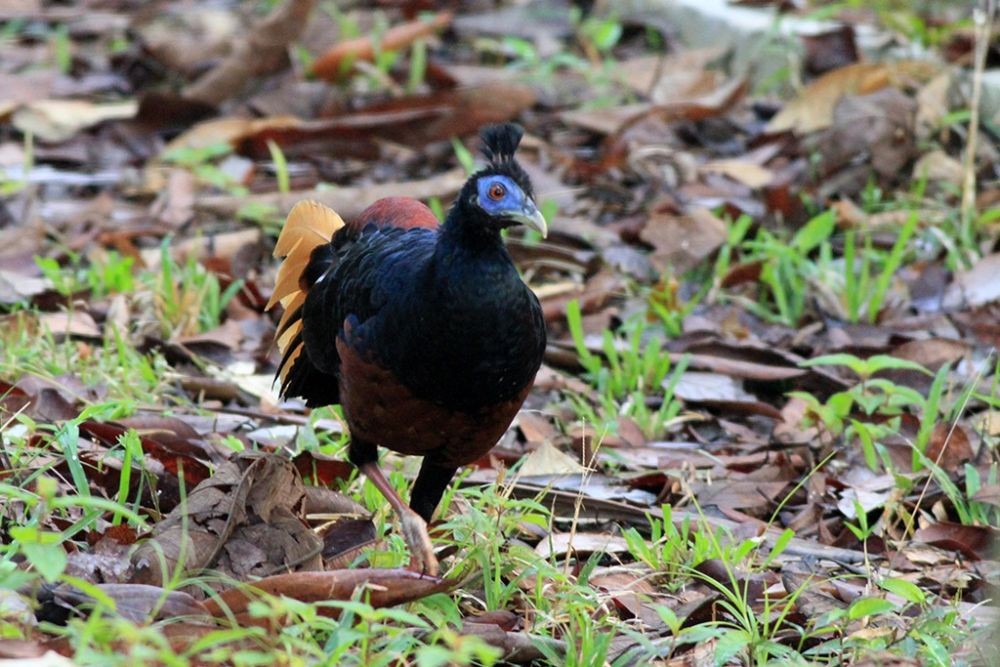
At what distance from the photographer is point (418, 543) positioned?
3457 mm

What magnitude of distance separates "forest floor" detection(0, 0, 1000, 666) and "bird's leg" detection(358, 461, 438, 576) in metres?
0.07

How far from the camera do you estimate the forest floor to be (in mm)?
3174

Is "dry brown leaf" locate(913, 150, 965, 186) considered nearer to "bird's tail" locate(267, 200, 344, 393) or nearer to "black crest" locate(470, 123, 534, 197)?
"bird's tail" locate(267, 200, 344, 393)

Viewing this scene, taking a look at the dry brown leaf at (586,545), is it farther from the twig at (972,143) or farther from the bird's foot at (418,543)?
the twig at (972,143)

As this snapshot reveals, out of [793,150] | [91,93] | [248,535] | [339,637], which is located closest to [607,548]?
[248,535]

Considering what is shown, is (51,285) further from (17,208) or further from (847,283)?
(847,283)

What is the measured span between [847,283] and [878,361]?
789 mm

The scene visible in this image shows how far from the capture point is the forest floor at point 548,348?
3.17 m

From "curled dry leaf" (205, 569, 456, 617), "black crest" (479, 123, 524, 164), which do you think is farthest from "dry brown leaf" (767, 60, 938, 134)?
"curled dry leaf" (205, 569, 456, 617)

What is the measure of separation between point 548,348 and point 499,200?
1.84 meters

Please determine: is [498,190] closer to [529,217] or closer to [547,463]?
[529,217]

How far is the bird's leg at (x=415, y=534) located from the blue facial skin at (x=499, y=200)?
755 mm

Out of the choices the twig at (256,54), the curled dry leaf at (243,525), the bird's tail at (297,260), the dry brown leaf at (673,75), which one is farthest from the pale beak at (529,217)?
the twig at (256,54)

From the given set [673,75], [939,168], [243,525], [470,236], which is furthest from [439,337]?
[673,75]
